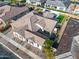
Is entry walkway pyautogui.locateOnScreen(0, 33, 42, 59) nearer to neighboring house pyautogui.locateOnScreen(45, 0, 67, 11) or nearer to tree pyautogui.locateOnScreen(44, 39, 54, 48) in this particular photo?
tree pyautogui.locateOnScreen(44, 39, 54, 48)

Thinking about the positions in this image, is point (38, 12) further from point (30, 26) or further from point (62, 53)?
point (62, 53)

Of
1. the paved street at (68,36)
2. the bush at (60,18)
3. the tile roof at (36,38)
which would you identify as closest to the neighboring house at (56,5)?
the bush at (60,18)

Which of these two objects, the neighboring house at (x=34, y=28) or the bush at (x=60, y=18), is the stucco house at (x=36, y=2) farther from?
the neighboring house at (x=34, y=28)

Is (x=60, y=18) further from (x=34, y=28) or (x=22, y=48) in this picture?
(x=22, y=48)

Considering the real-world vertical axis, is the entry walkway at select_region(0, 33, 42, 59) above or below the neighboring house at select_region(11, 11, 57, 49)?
below

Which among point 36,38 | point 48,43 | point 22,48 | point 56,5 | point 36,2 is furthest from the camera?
point 36,2

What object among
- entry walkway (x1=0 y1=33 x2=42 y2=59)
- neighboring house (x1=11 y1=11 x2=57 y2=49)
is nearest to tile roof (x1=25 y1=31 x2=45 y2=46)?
neighboring house (x1=11 y1=11 x2=57 y2=49)

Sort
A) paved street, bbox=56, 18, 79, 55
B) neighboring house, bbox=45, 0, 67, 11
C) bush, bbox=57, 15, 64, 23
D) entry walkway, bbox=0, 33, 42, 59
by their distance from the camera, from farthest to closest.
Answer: neighboring house, bbox=45, 0, 67, 11, bush, bbox=57, 15, 64, 23, entry walkway, bbox=0, 33, 42, 59, paved street, bbox=56, 18, 79, 55

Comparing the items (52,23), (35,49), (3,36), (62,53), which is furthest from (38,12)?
(62,53)

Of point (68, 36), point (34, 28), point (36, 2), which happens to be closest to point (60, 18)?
point (34, 28)
